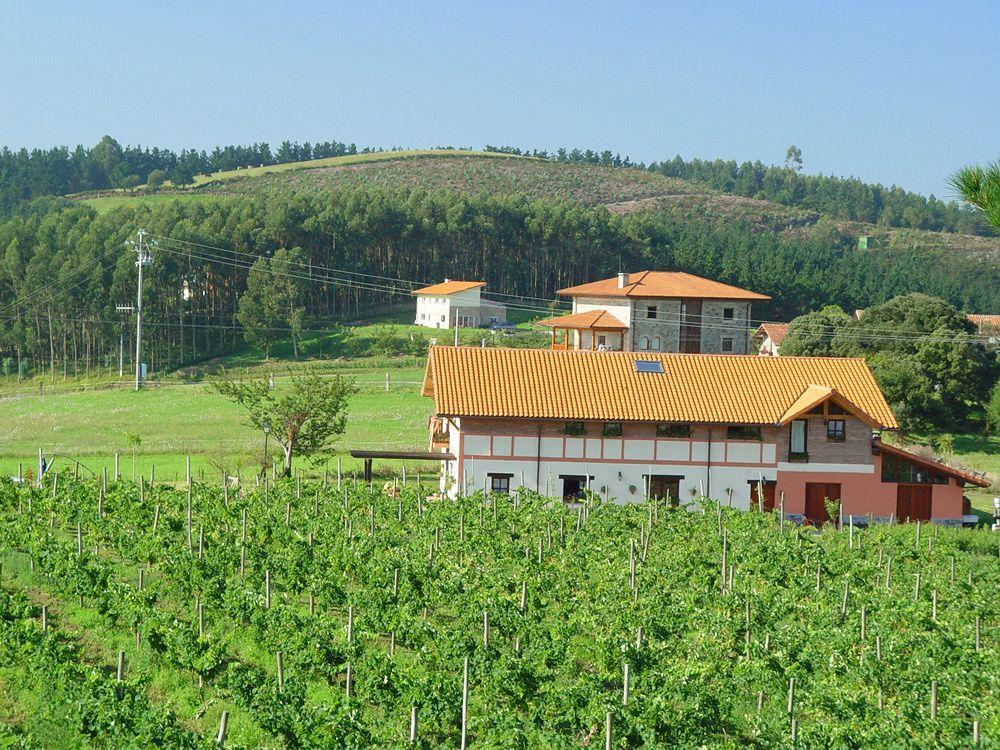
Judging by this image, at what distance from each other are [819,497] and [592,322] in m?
26.1

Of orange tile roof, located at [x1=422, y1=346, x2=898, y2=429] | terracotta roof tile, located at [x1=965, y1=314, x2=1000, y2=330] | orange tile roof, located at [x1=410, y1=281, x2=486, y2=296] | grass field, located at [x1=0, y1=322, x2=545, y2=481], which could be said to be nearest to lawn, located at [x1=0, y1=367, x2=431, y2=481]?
grass field, located at [x1=0, y1=322, x2=545, y2=481]

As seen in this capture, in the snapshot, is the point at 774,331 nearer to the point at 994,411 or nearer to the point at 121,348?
the point at 994,411

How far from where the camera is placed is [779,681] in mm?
18250

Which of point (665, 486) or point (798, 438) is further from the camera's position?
point (798, 438)

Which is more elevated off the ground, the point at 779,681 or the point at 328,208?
the point at 328,208

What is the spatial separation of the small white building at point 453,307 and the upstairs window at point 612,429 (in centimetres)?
5179

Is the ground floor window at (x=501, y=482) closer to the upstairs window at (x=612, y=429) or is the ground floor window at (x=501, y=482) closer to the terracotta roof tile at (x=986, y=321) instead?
the upstairs window at (x=612, y=429)

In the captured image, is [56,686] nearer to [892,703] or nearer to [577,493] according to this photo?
[892,703]

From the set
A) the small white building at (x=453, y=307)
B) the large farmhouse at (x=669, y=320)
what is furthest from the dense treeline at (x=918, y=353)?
the small white building at (x=453, y=307)

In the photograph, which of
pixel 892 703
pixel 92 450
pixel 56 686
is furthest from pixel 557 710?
pixel 92 450

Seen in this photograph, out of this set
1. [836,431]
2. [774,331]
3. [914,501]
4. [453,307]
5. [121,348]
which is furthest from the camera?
[453,307]

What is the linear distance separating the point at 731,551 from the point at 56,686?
15820 mm

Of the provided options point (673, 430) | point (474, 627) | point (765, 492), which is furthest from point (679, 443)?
point (474, 627)

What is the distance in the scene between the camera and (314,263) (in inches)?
3971
